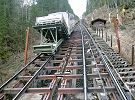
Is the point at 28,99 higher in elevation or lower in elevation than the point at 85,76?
lower

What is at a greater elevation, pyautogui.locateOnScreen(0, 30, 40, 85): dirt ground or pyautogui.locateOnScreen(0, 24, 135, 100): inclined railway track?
pyautogui.locateOnScreen(0, 24, 135, 100): inclined railway track

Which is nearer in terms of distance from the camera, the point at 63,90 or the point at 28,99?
the point at 63,90

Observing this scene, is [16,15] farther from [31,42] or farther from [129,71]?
[129,71]

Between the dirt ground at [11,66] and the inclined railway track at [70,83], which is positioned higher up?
the inclined railway track at [70,83]

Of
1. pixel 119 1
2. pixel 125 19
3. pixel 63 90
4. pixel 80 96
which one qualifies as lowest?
pixel 80 96

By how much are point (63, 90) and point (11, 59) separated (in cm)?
1849

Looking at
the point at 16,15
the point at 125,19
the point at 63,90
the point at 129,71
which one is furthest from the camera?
the point at 16,15

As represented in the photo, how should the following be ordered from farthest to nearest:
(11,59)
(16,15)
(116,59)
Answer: (16,15)
(11,59)
(116,59)

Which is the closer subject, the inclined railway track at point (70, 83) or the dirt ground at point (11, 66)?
the inclined railway track at point (70, 83)

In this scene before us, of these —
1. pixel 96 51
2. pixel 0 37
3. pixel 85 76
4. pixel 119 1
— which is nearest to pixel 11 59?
pixel 0 37

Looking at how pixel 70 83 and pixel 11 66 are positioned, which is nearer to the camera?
pixel 70 83

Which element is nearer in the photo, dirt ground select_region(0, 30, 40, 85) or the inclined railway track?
the inclined railway track

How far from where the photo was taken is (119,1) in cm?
5888

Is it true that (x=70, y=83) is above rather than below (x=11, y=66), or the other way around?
above
